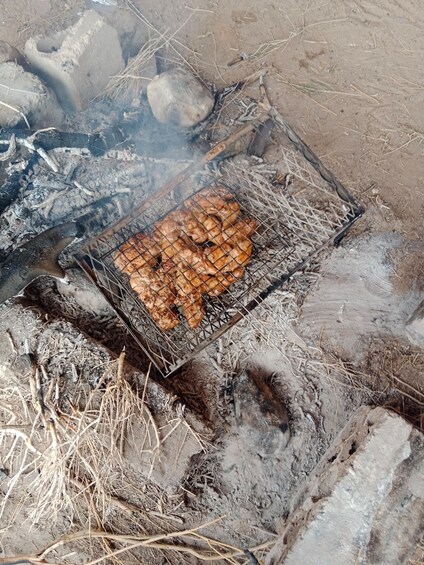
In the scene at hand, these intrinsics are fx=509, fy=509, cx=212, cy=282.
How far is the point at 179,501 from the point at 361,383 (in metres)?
2.08

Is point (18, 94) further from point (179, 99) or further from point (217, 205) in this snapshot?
point (217, 205)

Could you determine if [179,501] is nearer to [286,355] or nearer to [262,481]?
[262,481]

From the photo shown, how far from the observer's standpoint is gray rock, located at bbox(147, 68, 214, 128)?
204 inches

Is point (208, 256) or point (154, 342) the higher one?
point (208, 256)

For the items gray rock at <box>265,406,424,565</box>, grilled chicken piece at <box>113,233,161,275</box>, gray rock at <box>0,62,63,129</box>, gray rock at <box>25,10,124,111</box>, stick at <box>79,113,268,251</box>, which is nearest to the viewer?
gray rock at <box>265,406,424,565</box>

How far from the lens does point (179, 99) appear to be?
5.21 meters

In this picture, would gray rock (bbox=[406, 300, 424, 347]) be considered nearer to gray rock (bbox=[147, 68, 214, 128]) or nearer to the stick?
the stick

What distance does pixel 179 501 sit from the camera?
475cm

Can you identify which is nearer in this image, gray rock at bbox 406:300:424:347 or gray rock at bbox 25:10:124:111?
gray rock at bbox 406:300:424:347

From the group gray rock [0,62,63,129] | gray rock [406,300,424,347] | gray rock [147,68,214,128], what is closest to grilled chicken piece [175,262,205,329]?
gray rock [147,68,214,128]

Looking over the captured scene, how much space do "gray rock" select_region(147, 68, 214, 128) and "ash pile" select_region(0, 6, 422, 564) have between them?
2 cm

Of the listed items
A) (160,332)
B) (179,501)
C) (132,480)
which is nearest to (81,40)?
(160,332)

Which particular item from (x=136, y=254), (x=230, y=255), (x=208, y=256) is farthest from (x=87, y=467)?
(x=230, y=255)

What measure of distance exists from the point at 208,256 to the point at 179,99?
173cm
